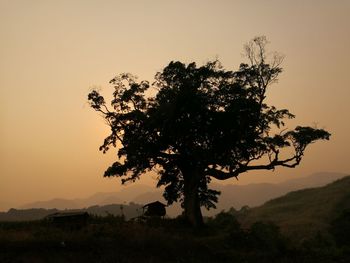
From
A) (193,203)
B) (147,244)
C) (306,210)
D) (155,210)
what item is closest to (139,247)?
(147,244)

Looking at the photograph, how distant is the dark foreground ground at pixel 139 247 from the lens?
20.9 meters

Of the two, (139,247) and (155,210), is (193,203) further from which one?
(139,247)

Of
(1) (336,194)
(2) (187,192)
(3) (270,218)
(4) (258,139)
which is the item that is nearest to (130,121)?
(2) (187,192)

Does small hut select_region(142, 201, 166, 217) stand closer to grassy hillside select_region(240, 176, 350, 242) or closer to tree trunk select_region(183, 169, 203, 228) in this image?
tree trunk select_region(183, 169, 203, 228)

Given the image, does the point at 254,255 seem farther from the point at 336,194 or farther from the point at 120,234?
the point at 336,194

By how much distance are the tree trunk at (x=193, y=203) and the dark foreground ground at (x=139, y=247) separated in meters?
6.63

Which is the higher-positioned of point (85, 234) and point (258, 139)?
point (258, 139)

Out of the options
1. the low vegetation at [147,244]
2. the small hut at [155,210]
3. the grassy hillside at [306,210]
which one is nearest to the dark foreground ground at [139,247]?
the low vegetation at [147,244]

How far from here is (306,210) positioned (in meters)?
65.6

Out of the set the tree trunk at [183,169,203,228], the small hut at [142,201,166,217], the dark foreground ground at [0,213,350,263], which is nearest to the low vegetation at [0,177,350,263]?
the dark foreground ground at [0,213,350,263]

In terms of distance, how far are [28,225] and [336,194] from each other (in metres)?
54.5

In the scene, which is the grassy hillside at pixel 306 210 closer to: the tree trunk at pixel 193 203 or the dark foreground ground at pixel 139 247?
the tree trunk at pixel 193 203

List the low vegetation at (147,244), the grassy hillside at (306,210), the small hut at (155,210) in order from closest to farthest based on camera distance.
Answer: the low vegetation at (147,244) → the small hut at (155,210) → the grassy hillside at (306,210)

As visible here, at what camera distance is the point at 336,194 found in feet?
229
